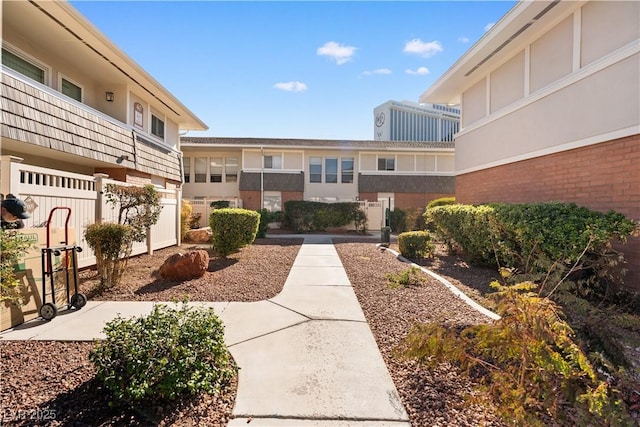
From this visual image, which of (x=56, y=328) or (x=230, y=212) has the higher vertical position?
(x=230, y=212)

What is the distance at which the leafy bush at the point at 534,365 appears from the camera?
5.84 feet

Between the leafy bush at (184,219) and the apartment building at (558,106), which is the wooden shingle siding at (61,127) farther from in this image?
the apartment building at (558,106)

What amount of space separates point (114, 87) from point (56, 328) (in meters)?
8.75

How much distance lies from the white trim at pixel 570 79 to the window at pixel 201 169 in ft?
58.6

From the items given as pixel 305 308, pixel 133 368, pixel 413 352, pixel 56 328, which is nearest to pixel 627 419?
pixel 413 352

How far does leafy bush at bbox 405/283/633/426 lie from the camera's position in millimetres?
1780

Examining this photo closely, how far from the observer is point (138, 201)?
248 inches

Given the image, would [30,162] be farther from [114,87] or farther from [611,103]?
[611,103]

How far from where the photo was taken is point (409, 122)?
186 feet

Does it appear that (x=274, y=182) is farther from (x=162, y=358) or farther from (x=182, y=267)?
(x=162, y=358)

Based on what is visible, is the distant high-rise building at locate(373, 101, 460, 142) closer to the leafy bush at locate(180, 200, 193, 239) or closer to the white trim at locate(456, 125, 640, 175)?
the leafy bush at locate(180, 200, 193, 239)

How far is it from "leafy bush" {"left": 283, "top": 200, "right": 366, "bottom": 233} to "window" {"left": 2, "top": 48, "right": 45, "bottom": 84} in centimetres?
1154

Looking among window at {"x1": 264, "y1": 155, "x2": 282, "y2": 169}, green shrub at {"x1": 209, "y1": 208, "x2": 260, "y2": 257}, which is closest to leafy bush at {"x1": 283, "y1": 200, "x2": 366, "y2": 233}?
window at {"x1": 264, "y1": 155, "x2": 282, "y2": 169}

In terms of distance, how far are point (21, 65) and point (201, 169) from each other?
14.6 metres
